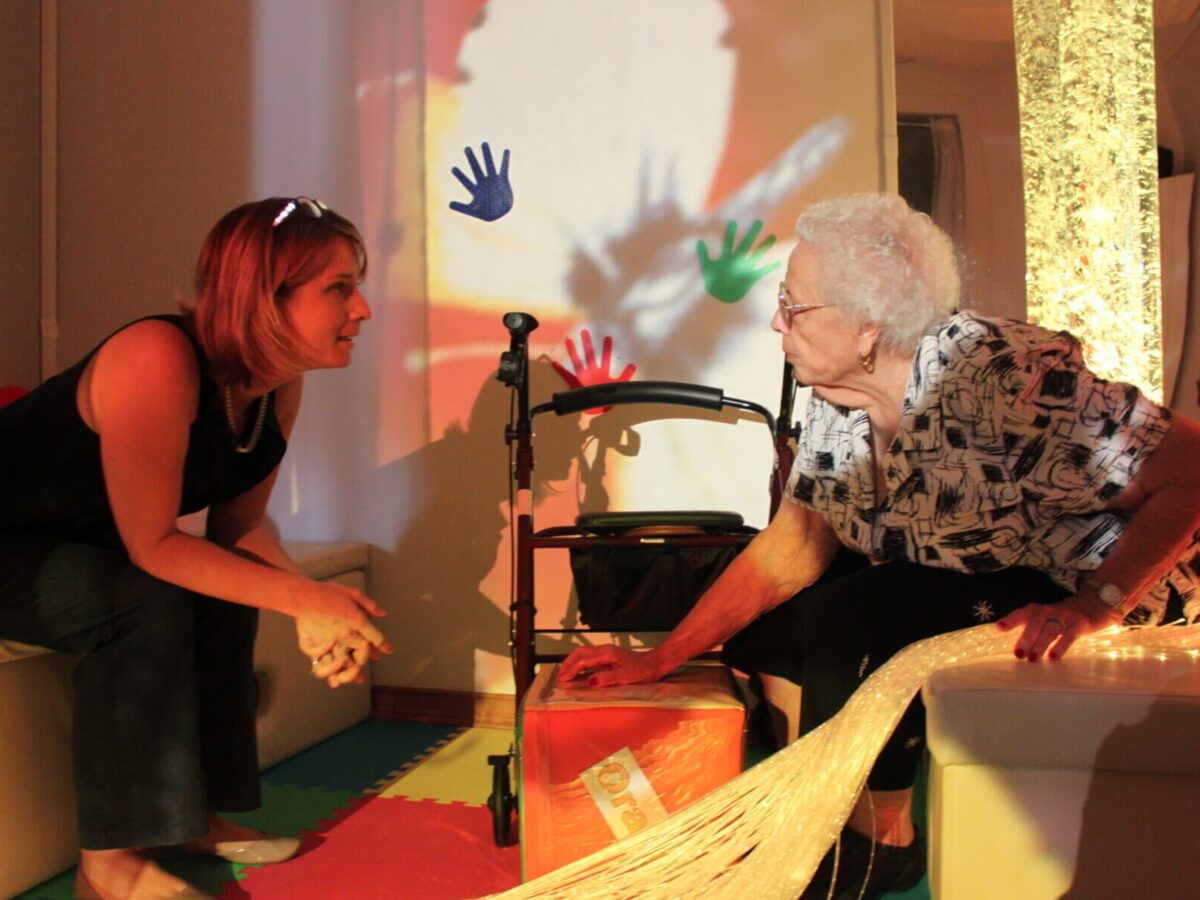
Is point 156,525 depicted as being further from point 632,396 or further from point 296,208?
point 632,396

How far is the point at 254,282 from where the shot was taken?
155cm

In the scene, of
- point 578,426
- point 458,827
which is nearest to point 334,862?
point 458,827

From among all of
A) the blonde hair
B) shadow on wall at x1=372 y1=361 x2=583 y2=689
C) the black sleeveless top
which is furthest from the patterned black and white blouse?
shadow on wall at x1=372 y1=361 x2=583 y2=689

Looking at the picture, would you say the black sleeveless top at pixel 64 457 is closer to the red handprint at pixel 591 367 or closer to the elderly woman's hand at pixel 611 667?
the elderly woman's hand at pixel 611 667

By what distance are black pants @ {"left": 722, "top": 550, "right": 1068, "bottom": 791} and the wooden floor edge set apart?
4.31ft

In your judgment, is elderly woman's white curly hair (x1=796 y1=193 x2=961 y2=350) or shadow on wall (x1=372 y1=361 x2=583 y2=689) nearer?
elderly woman's white curly hair (x1=796 y1=193 x2=961 y2=350)

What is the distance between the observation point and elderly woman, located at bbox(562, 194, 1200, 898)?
133cm

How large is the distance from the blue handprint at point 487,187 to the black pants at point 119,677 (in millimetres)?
1357

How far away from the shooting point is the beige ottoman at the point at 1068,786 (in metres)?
1.00

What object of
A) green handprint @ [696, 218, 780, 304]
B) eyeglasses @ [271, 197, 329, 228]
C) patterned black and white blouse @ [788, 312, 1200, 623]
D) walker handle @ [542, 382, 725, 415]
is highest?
green handprint @ [696, 218, 780, 304]

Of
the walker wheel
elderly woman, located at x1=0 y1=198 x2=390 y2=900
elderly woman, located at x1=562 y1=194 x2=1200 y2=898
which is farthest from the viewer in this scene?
the walker wheel

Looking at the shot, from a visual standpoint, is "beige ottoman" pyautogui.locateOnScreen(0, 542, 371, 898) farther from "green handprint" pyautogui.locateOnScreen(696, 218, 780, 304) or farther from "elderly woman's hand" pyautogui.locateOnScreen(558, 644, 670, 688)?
"green handprint" pyautogui.locateOnScreen(696, 218, 780, 304)

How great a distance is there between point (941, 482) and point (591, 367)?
1.26 meters

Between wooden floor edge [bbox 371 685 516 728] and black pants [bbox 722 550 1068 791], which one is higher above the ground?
black pants [bbox 722 550 1068 791]
